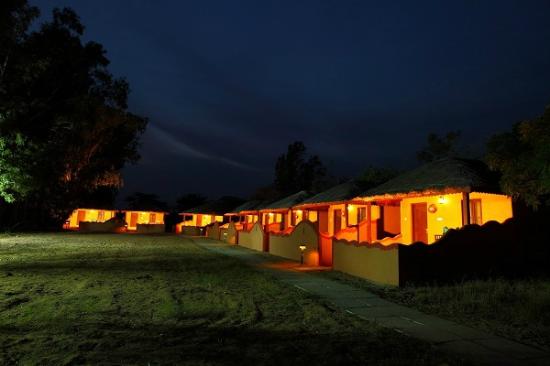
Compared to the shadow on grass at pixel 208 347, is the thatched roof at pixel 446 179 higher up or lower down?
higher up

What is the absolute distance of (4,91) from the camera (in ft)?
66.9

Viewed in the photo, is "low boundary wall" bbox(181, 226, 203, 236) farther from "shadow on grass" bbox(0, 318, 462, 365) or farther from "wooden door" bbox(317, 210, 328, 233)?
"shadow on grass" bbox(0, 318, 462, 365)

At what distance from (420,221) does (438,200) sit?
1.61 metres

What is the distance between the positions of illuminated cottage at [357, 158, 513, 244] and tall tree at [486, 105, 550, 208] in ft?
4.21

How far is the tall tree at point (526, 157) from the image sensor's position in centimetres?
790

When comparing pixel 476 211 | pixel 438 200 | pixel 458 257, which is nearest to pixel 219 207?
pixel 438 200

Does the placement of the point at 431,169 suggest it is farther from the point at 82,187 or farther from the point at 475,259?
the point at 82,187

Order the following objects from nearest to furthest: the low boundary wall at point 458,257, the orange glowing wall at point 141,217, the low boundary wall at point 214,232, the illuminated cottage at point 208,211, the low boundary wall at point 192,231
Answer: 1. the low boundary wall at point 458,257
2. the low boundary wall at point 214,232
3. the low boundary wall at point 192,231
4. the illuminated cottage at point 208,211
5. the orange glowing wall at point 141,217

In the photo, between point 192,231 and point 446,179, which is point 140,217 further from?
point 446,179

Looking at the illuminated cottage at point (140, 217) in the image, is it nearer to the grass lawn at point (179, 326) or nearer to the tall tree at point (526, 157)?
the grass lawn at point (179, 326)

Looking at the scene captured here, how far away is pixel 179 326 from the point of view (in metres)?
5.48

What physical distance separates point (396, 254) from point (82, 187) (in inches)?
1247

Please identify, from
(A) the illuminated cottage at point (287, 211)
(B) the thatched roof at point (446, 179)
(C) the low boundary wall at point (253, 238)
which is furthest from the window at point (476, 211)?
(A) the illuminated cottage at point (287, 211)

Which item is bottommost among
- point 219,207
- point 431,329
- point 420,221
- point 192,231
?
point 431,329
